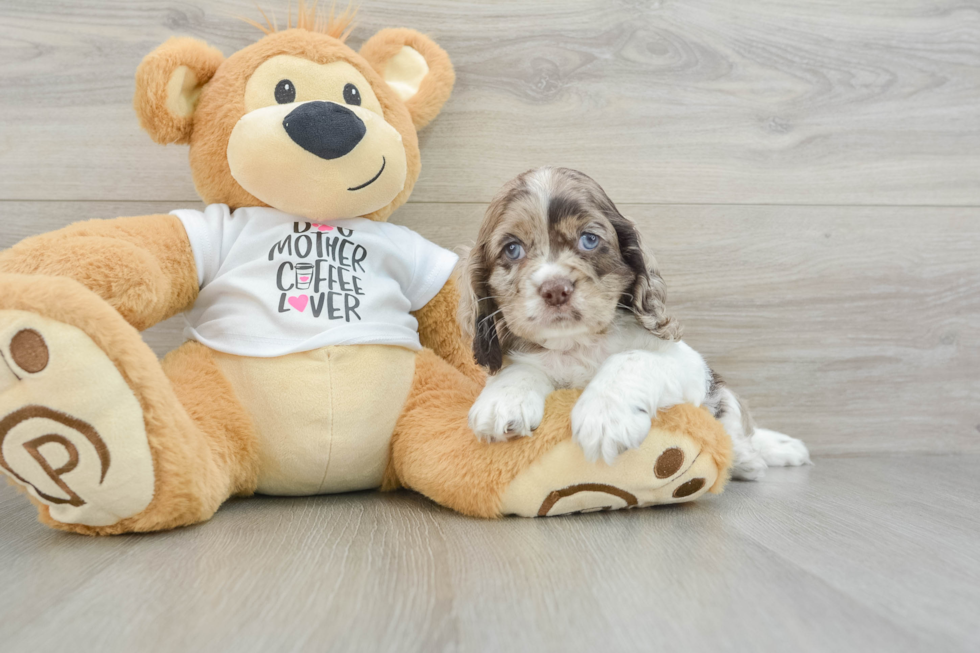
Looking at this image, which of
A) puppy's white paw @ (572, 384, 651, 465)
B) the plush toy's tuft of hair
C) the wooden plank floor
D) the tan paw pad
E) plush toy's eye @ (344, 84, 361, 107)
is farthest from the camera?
the plush toy's tuft of hair

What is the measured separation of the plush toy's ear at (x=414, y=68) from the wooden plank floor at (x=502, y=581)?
1151 millimetres

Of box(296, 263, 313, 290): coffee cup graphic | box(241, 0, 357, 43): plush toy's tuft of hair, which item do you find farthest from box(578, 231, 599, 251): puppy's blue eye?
box(241, 0, 357, 43): plush toy's tuft of hair

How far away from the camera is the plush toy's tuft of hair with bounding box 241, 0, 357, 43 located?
196 centimetres

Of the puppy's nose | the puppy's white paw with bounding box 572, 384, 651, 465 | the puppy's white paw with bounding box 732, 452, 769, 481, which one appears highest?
the puppy's nose

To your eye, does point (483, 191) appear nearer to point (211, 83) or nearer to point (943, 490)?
point (211, 83)

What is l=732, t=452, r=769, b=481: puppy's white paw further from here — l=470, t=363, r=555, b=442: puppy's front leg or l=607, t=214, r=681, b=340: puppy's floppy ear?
l=470, t=363, r=555, b=442: puppy's front leg

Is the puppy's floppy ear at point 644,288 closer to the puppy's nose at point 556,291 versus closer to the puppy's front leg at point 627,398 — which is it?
the puppy's front leg at point 627,398

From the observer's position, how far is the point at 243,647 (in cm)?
90

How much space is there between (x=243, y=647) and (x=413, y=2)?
78.7 inches

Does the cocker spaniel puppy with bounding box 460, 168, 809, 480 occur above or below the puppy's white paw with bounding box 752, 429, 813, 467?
above

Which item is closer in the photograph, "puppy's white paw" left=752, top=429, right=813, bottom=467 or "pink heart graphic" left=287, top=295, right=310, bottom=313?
"pink heart graphic" left=287, top=295, right=310, bottom=313

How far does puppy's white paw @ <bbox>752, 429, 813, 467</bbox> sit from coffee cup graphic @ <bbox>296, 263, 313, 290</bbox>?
1.49 m

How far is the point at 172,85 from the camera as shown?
1754 millimetres

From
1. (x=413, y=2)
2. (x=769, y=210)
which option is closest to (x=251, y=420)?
(x=413, y=2)
